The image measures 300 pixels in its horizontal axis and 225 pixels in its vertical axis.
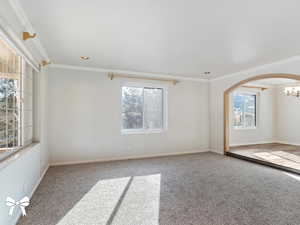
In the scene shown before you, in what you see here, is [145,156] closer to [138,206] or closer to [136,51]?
[138,206]

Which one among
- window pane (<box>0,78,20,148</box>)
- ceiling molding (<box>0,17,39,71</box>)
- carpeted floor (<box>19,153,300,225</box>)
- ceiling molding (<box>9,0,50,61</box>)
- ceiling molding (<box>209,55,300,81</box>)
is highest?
ceiling molding (<box>9,0,50,61</box>)

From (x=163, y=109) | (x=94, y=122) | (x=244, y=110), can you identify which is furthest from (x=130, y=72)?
(x=244, y=110)

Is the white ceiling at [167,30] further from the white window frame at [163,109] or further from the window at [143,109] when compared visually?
the window at [143,109]

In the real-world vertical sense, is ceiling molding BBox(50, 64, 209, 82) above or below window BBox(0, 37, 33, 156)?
above

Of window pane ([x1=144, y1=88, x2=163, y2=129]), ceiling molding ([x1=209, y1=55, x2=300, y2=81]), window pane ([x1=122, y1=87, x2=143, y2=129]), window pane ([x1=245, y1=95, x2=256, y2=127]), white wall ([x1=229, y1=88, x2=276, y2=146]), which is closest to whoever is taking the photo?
ceiling molding ([x1=209, y1=55, x2=300, y2=81])

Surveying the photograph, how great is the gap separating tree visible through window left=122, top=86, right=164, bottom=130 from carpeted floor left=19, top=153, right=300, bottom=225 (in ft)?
4.33

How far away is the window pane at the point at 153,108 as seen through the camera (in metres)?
5.06

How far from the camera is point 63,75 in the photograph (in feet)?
13.6

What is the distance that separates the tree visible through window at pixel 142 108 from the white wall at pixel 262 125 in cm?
315

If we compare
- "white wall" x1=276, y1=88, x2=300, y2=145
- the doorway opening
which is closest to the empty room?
the doorway opening

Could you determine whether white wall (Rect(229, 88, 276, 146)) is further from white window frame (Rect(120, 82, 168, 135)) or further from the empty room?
white window frame (Rect(120, 82, 168, 135))

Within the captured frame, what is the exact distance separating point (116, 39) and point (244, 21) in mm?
1810

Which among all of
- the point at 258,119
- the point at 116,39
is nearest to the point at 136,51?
the point at 116,39

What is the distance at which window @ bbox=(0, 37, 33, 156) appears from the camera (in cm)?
196
